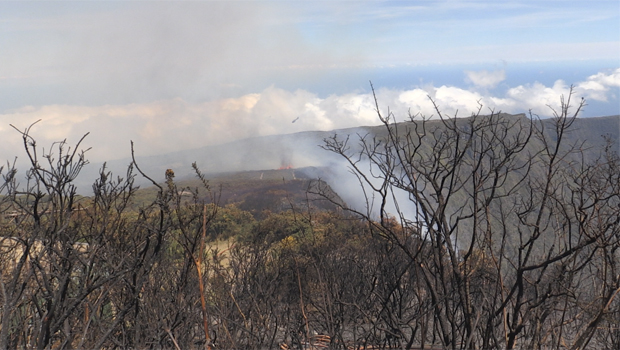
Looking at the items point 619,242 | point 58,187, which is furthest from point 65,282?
point 619,242

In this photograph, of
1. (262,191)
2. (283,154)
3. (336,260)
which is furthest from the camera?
(283,154)

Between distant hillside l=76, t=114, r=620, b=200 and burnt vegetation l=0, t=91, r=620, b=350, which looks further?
distant hillside l=76, t=114, r=620, b=200

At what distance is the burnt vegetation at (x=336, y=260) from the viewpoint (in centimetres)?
409

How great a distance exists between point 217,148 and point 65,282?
41898 millimetres

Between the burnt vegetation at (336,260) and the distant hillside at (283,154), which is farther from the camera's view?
the distant hillside at (283,154)

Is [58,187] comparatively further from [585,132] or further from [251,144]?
[585,132]

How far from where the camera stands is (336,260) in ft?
33.4

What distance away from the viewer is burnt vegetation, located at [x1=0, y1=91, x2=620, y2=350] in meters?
4.09

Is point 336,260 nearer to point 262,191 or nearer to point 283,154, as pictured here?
point 262,191

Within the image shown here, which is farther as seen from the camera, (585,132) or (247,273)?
(585,132)

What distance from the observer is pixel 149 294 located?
674 cm

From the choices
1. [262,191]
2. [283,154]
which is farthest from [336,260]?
[283,154]

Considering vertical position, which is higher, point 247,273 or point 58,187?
point 58,187

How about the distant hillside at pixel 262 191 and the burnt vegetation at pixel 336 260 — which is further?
the distant hillside at pixel 262 191
